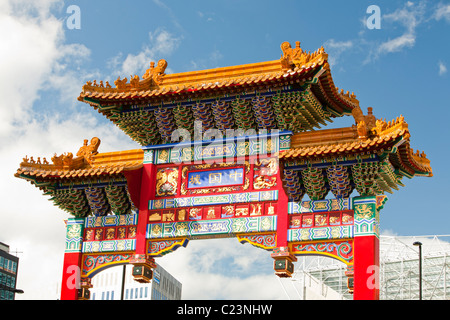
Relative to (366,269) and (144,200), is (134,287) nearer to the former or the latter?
(144,200)

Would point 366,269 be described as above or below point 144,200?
below

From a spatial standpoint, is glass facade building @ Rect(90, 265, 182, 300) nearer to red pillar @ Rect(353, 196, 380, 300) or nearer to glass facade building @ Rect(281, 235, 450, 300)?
glass facade building @ Rect(281, 235, 450, 300)

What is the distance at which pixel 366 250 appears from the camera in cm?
1767

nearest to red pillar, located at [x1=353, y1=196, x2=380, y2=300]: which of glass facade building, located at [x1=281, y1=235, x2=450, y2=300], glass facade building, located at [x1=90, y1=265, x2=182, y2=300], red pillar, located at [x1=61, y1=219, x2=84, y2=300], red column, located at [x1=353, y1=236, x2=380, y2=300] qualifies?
red column, located at [x1=353, y1=236, x2=380, y2=300]

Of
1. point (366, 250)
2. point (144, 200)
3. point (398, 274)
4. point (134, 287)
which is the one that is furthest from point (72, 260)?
point (134, 287)

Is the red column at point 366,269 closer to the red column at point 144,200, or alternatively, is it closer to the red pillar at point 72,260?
the red column at point 144,200

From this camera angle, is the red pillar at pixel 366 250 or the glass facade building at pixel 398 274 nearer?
the red pillar at pixel 366 250

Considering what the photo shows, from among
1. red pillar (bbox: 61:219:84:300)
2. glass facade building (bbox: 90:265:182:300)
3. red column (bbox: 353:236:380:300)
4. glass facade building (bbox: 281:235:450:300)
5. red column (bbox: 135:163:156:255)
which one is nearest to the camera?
red column (bbox: 353:236:380:300)

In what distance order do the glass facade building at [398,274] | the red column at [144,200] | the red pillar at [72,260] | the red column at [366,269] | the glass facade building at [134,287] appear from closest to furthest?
the red column at [366,269] → the red column at [144,200] → the red pillar at [72,260] → the glass facade building at [398,274] → the glass facade building at [134,287]

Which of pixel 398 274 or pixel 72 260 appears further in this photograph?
pixel 398 274

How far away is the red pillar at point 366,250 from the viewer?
17.3 meters

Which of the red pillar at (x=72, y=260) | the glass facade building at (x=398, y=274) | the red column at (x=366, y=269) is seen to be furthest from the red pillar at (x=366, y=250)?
the glass facade building at (x=398, y=274)

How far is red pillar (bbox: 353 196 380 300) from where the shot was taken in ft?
56.8
